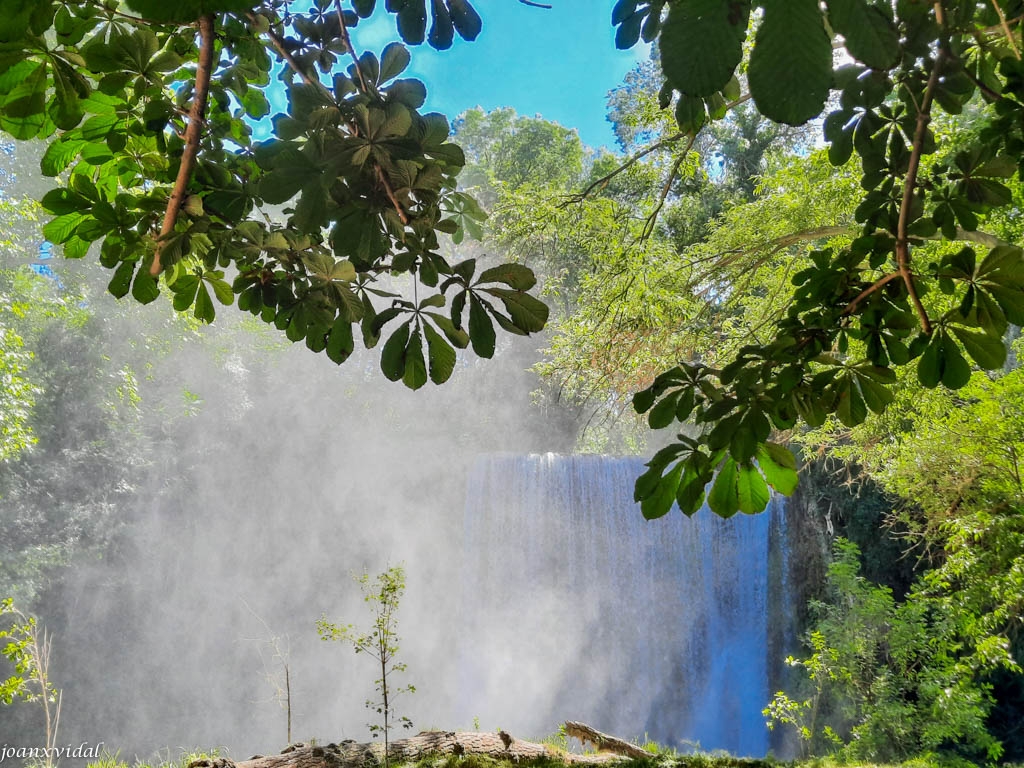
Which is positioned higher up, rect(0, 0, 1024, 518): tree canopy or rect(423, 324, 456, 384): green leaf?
rect(0, 0, 1024, 518): tree canopy

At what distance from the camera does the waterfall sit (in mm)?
7113

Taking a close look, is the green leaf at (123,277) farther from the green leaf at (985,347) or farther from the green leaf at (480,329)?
the green leaf at (985,347)

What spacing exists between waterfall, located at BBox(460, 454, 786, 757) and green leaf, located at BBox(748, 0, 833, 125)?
747 centimetres

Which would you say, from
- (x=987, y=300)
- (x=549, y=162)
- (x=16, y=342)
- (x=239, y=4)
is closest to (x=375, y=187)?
(x=239, y=4)

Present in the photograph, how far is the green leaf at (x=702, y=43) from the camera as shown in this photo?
0.28 metres

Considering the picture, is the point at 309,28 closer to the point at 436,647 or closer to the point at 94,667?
the point at 436,647

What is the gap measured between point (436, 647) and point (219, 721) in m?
3.23

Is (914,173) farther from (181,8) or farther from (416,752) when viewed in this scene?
(416,752)

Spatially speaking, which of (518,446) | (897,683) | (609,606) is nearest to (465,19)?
(897,683)

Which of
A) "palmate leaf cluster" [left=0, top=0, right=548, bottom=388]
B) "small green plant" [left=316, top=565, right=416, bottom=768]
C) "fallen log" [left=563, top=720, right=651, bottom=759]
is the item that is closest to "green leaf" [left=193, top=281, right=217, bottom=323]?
"palmate leaf cluster" [left=0, top=0, right=548, bottom=388]

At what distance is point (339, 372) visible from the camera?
39.1 ft

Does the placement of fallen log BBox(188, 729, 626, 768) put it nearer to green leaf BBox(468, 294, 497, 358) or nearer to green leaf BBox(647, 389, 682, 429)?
green leaf BBox(647, 389, 682, 429)

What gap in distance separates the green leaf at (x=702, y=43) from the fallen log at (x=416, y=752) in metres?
2.40

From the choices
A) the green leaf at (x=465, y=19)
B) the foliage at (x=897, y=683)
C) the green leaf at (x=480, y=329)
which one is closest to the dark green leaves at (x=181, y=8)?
the green leaf at (x=480, y=329)
